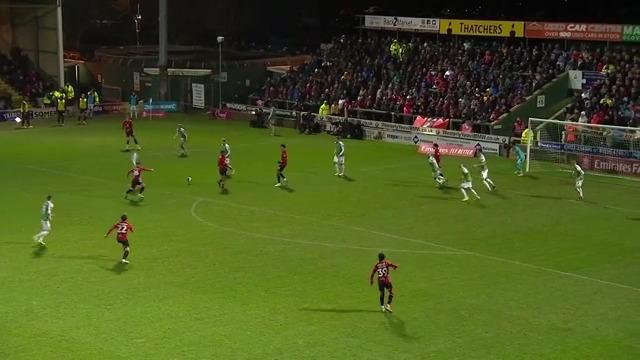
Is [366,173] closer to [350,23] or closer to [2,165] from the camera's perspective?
[2,165]

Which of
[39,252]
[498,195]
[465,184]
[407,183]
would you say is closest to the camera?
[39,252]

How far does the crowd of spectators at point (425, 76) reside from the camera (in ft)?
173

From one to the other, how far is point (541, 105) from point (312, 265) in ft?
97.8

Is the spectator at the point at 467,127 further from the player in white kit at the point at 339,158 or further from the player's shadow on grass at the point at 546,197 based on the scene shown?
the player's shadow on grass at the point at 546,197

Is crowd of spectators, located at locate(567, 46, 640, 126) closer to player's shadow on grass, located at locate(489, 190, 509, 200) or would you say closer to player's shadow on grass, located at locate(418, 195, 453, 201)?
player's shadow on grass, located at locate(489, 190, 509, 200)

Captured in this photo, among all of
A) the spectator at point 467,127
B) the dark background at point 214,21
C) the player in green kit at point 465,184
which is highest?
the dark background at point 214,21

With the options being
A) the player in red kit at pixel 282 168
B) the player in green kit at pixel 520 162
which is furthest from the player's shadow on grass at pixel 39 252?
the player in green kit at pixel 520 162

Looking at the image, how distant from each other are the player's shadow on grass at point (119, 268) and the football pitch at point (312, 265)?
107 mm

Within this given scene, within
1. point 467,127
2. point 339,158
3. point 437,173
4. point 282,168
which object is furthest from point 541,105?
point 282,168

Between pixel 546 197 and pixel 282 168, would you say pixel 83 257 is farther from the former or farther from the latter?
pixel 546 197

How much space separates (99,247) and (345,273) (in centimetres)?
776

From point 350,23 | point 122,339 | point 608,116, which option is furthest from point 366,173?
point 350,23

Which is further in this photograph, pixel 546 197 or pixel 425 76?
pixel 425 76

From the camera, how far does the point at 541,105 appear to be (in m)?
51.6
